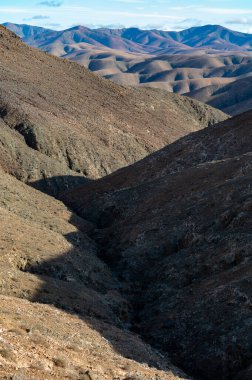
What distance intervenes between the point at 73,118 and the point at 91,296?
64.1 m

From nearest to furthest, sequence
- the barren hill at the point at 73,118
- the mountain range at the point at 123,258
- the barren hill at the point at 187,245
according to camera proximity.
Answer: the mountain range at the point at 123,258
the barren hill at the point at 187,245
the barren hill at the point at 73,118

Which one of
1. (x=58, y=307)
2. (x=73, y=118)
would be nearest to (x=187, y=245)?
(x=58, y=307)

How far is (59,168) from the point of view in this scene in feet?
245

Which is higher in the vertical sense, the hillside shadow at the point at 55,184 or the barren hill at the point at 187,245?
the barren hill at the point at 187,245

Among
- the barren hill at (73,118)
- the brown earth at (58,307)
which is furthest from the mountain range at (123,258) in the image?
the barren hill at (73,118)

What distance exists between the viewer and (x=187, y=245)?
4072cm

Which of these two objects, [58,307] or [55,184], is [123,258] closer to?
[58,307]

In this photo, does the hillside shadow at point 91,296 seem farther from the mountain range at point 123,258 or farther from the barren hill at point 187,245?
the barren hill at point 187,245

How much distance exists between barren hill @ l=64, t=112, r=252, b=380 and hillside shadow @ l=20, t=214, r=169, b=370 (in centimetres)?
144

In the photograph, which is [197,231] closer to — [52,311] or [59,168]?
[52,311]

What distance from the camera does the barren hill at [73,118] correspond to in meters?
77.3

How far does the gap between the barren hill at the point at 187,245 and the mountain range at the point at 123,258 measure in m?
0.12

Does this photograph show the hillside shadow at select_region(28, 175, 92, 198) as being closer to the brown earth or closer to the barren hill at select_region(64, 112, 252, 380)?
the barren hill at select_region(64, 112, 252, 380)

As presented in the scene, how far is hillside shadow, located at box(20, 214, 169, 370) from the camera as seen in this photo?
1090 inches
